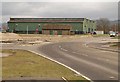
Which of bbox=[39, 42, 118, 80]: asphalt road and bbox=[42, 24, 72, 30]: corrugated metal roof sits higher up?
bbox=[42, 24, 72, 30]: corrugated metal roof

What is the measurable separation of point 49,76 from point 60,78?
892 millimetres

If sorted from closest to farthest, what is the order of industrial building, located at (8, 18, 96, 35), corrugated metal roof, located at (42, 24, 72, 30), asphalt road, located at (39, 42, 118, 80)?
asphalt road, located at (39, 42, 118, 80)
corrugated metal roof, located at (42, 24, 72, 30)
industrial building, located at (8, 18, 96, 35)

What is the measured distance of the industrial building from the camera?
145 meters

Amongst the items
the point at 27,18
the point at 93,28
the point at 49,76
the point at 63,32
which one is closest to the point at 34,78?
the point at 49,76

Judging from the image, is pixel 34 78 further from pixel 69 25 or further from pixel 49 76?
pixel 69 25

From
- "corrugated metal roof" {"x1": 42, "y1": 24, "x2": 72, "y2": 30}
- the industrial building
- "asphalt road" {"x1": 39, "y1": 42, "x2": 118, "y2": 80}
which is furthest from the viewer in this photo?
the industrial building

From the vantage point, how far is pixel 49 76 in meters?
15.7

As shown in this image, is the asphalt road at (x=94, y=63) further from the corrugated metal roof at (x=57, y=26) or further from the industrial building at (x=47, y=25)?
the industrial building at (x=47, y=25)

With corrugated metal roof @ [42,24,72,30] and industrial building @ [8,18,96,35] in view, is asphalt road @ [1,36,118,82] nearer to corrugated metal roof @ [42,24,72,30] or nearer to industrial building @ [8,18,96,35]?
corrugated metal roof @ [42,24,72,30]

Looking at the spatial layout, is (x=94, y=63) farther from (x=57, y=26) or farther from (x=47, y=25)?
(x=47, y=25)

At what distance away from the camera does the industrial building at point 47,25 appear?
14525cm

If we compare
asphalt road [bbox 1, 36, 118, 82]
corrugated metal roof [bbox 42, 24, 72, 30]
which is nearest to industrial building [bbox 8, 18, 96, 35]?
corrugated metal roof [bbox 42, 24, 72, 30]

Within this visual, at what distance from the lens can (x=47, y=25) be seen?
147125 mm

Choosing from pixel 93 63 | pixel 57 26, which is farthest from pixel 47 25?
pixel 93 63
